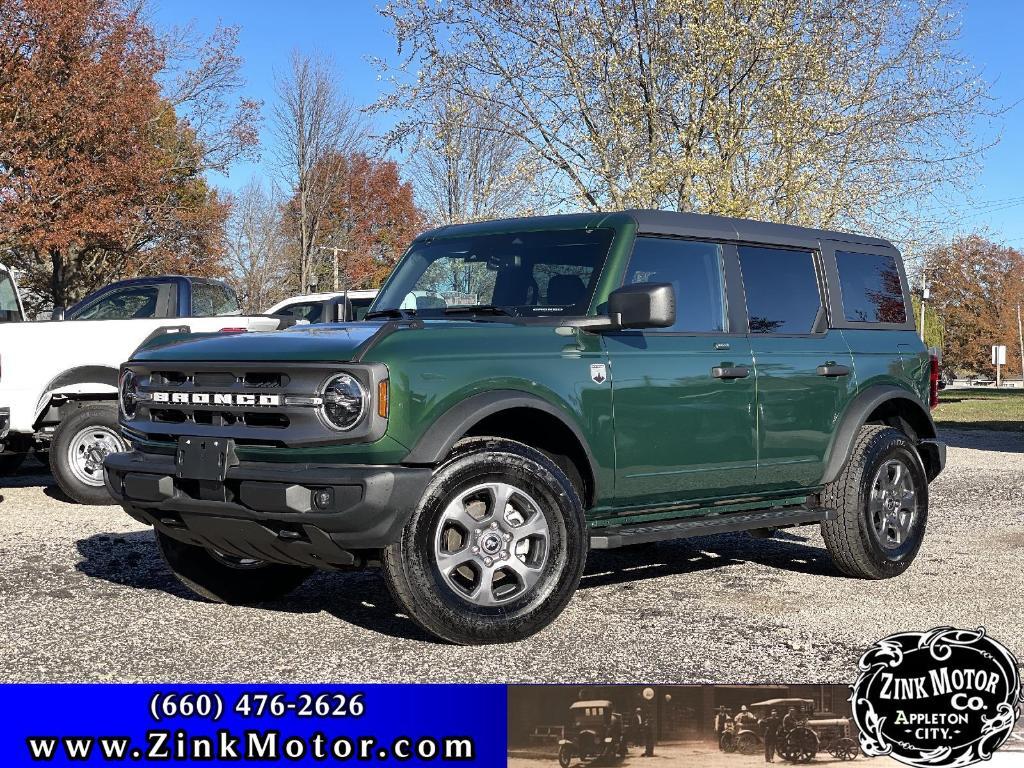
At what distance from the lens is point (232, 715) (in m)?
4.20

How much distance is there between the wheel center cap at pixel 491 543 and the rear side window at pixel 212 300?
8.64 metres

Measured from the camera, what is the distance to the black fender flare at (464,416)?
5152 mm

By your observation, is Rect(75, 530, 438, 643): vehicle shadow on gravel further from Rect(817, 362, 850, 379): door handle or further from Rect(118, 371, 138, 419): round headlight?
Rect(817, 362, 850, 379): door handle

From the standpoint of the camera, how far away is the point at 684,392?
6.23m

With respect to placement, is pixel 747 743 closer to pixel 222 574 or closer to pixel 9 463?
pixel 222 574

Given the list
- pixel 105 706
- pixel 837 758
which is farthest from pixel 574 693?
pixel 105 706

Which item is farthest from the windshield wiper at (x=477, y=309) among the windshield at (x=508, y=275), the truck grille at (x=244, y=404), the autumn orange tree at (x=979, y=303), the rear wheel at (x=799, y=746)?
the autumn orange tree at (x=979, y=303)

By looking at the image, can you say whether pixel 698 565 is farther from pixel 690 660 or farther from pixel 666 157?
pixel 666 157

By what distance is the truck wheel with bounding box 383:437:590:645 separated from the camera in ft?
16.9

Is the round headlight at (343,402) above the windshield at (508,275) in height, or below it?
below

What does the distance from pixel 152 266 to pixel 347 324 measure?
83.9 ft

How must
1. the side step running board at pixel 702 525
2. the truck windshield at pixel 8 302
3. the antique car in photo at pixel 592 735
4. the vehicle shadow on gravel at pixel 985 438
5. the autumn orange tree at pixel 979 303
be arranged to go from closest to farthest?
the antique car in photo at pixel 592 735
the side step running board at pixel 702 525
the truck windshield at pixel 8 302
the vehicle shadow on gravel at pixel 985 438
the autumn orange tree at pixel 979 303

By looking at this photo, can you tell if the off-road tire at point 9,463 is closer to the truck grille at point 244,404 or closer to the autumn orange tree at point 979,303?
the truck grille at point 244,404

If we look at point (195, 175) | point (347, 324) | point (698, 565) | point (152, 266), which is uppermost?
point (195, 175)
